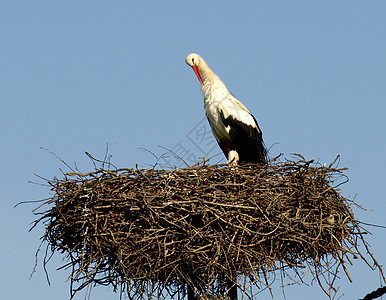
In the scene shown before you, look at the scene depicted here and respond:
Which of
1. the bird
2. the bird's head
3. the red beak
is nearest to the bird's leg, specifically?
the bird

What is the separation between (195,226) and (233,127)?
82.6 inches

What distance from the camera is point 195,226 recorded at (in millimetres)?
5797

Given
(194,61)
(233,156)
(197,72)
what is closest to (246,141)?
(233,156)

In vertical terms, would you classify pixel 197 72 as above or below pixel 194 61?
below

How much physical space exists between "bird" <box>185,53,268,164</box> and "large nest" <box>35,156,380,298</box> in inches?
60.7

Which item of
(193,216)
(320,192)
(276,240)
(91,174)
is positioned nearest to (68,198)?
(91,174)

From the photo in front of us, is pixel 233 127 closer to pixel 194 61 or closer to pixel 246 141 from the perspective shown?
pixel 246 141

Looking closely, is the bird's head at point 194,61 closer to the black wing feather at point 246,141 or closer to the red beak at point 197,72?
the red beak at point 197,72

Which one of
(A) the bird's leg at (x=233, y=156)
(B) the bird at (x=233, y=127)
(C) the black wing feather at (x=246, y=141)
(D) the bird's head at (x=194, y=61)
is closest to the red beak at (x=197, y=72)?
(D) the bird's head at (x=194, y=61)

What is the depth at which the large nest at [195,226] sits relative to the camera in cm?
564

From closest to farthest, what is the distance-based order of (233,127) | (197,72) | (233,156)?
(233,127) < (233,156) < (197,72)

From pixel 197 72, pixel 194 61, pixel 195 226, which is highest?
pixel 194 61

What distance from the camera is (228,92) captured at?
26.2 feet

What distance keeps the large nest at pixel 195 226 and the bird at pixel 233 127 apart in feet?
5.06
